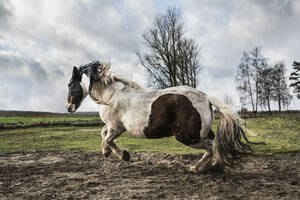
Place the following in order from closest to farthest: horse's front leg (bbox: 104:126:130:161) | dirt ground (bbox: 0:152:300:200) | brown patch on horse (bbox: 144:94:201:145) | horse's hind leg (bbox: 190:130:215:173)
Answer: dirt ground (bbox: 0:152:300:200) < brown patch on horse (bbox: 144:94:201:145) < horse's hind leg (bbox: 190:130:215:173) < horse's front leg (bbox: 104:126:130:161)

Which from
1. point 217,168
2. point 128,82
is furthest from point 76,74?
point 217,168

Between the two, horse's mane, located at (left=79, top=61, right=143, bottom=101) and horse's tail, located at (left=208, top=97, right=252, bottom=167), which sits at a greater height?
horse's mane, located at (left=79, top=61, right=143, bottom=101)

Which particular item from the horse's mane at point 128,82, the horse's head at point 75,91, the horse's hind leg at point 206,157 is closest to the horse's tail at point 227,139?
the horse's hind leg at point 206,157

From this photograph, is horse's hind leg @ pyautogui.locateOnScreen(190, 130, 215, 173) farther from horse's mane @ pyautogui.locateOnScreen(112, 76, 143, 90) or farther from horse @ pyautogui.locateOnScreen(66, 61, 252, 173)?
horse's mane @ pyautogui.locateOnScreen(112, 76, 143, 90)

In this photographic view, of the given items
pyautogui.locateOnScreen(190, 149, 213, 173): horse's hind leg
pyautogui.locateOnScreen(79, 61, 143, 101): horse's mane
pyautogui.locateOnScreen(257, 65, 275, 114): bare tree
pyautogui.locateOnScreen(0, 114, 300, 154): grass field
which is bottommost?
pyautogui.locateOnScreen(0, 114, 300, 154): grass field

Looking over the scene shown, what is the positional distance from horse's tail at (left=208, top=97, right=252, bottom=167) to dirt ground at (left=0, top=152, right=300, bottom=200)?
0.32 metres

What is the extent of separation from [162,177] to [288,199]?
1.92 metres

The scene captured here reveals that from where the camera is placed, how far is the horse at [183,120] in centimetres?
380

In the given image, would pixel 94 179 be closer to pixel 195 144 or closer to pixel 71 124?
pixel 195 144

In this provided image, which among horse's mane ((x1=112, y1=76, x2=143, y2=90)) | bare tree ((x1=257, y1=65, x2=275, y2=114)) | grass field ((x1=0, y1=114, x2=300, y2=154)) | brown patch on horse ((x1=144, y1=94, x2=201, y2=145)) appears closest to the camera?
brown patch on horse ((x1=144, y1=94, x2=201, y2=145))

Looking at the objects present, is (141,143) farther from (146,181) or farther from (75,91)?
A: (146,181)

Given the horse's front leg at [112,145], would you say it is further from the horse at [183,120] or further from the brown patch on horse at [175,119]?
the brown patch on horse at [175,119]

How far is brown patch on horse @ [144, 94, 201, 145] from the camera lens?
3.75 metres

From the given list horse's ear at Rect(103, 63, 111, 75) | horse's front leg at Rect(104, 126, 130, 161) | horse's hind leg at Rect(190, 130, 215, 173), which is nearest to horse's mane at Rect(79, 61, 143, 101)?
horse's ear at Rect(103, 63, 111, 75)
